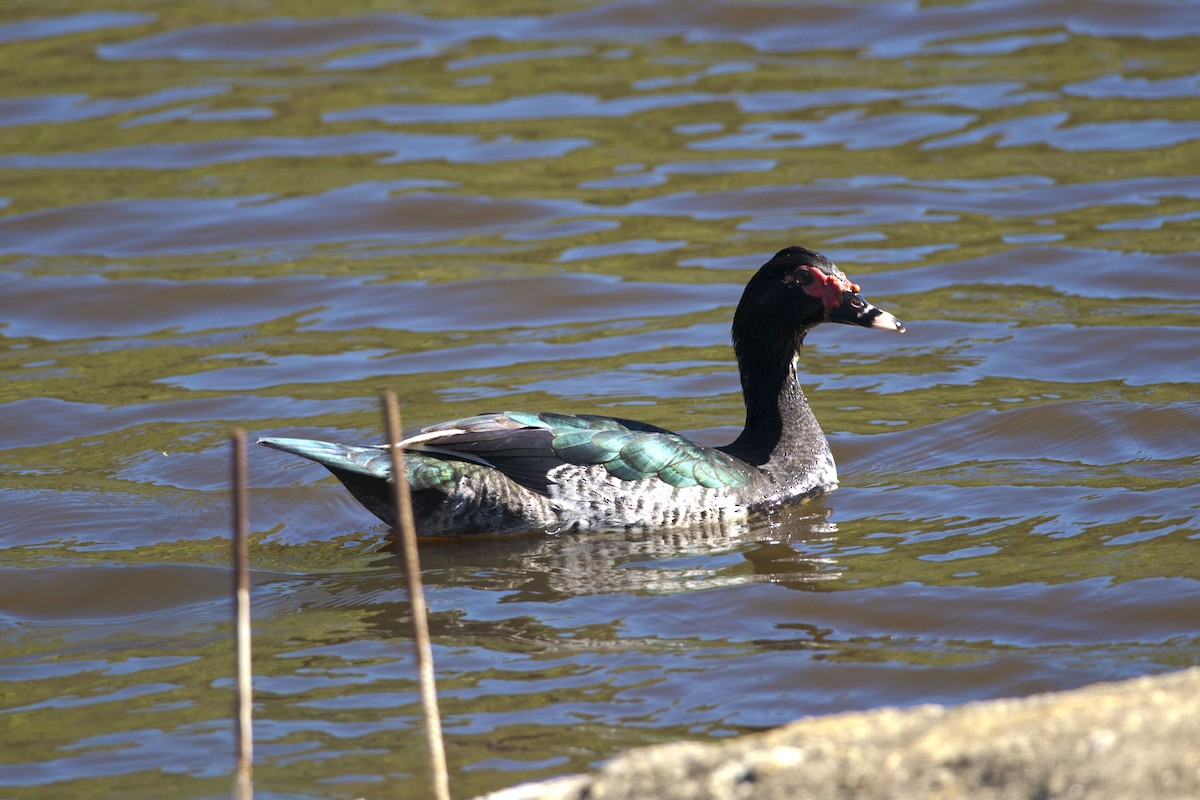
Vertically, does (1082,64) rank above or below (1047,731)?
above

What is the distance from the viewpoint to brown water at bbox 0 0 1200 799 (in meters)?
5.53

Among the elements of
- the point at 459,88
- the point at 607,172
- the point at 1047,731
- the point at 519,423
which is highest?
the point at 459,88

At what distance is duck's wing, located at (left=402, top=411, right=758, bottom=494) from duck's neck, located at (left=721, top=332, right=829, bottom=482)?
450 millimetres

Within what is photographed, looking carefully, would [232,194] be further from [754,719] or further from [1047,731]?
[1047,731]

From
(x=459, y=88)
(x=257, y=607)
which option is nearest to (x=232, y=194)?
(x=459, y=88)

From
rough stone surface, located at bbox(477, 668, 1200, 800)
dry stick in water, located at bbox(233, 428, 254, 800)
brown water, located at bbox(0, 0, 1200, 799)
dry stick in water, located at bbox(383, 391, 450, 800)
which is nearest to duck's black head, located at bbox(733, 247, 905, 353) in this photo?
brown water, located at bbox(0, 0, 1200, 799)

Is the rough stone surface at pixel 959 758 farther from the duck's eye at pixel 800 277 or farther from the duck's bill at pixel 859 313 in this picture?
the duck's eye at pixel 800 277

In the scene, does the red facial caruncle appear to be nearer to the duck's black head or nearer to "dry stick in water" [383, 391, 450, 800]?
the duck's black head

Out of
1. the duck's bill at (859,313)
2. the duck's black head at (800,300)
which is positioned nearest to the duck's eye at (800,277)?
the duck's black head at (800,300)

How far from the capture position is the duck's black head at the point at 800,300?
7.71 metres

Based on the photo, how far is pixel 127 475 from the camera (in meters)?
8.06

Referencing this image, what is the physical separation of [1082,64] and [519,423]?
861cm

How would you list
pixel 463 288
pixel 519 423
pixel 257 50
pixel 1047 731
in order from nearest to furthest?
pixel 1047 731, pixel 519 423, pixel 463 288, pixel 257 50

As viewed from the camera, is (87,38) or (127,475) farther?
(87,38)
